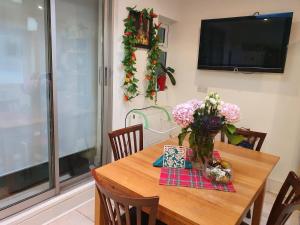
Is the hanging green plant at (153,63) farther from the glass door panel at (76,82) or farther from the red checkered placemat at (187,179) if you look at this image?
the red checkered placemat at (187,179)

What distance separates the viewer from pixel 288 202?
46.4 inches

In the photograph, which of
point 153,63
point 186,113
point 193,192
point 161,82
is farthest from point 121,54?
point 193,192

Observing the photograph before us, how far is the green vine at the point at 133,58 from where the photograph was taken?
8.25 ft

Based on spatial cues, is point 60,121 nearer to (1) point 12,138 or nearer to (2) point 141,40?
(1) point 12,138

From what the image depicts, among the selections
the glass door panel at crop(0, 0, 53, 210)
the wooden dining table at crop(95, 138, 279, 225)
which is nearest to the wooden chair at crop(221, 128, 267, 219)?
the wooden dining table at crop(95, 138, 279, 225)

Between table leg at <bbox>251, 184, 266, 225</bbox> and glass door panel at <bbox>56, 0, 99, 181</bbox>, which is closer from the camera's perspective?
table leg at <bbox>251, 184, 266, 225</bbox>

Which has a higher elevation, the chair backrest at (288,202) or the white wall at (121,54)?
the white wall at (121,54)

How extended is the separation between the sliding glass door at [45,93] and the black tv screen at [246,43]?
56.1 inches

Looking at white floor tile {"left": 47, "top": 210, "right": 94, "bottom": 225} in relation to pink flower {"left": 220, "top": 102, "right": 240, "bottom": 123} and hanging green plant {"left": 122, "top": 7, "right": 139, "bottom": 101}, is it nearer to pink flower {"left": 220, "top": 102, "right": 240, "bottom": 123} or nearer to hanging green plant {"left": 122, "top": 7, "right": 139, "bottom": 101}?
hanging green plant {"left": 122, "top": 7, "right": 139, "bottom": 101}

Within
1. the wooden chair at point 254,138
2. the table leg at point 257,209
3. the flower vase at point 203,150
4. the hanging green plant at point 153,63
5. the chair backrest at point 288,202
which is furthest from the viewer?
the hanging green plant at point 153,63

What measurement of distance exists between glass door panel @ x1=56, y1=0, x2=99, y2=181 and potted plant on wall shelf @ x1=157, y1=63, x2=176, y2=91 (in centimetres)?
108

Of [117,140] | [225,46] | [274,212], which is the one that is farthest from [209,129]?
[225,46]

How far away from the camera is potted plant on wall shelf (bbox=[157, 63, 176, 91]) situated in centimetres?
329

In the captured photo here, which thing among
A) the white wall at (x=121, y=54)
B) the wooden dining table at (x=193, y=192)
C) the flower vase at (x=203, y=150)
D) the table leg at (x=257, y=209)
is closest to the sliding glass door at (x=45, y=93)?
the white wall at (x=121, y=54)
